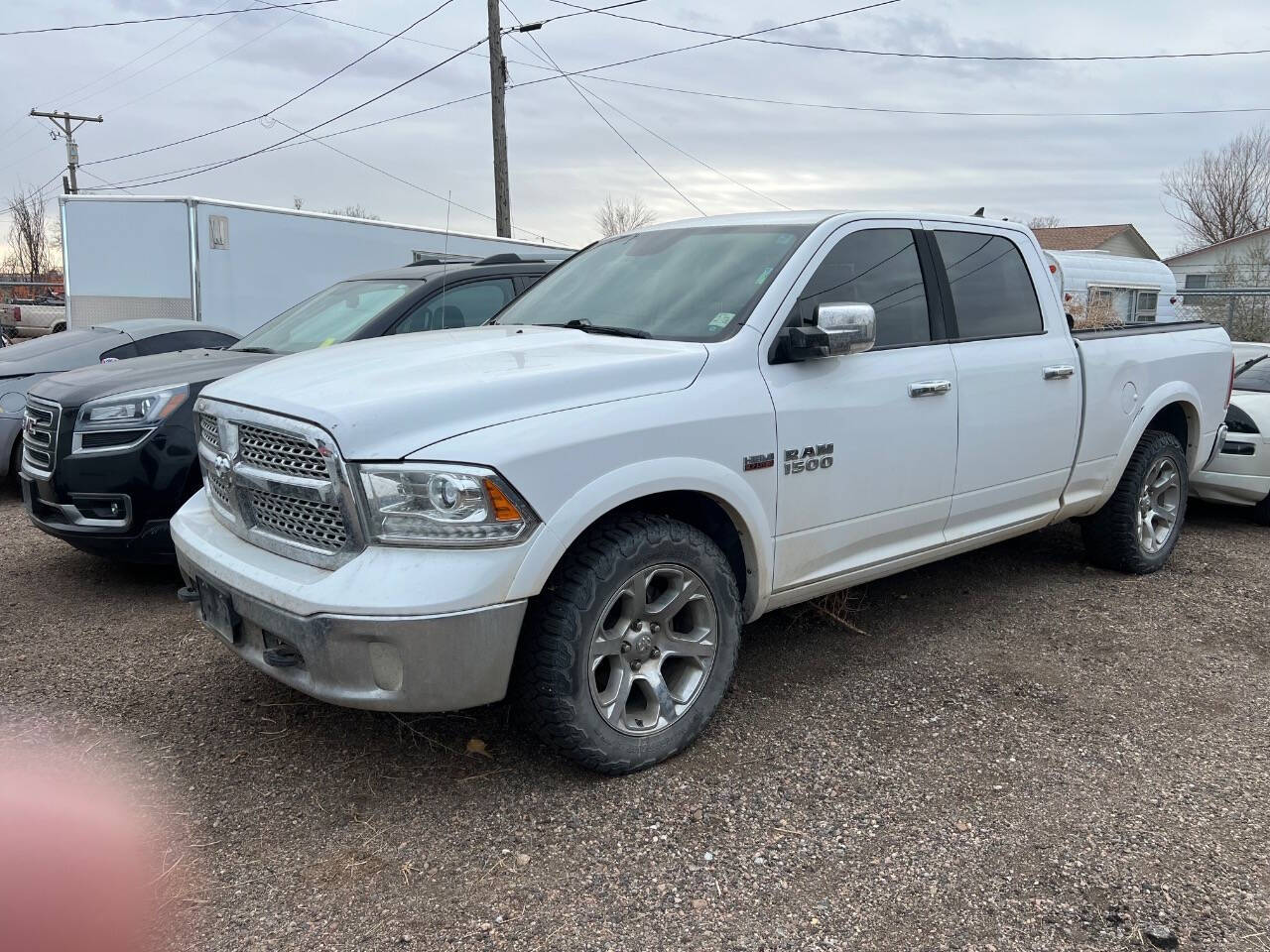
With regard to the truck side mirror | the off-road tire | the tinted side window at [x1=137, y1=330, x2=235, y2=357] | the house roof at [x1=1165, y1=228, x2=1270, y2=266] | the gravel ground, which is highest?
the house roof at [x1=1165, y1=228, x2=1270, y2=266]

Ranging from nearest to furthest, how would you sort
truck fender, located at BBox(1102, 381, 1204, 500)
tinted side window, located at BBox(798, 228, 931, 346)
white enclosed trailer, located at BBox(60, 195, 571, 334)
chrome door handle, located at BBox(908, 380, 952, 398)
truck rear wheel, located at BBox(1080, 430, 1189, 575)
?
tinted side window, located at BBox(798, 228, 931, 346), chrome door handle, located at BBox(908, 380, 952, 398), truck fender, located at BBox(1102, 381, 1204, 500), truck rear wheel, located at BBox(1080, 430, 1189, 575), white enclosed trailer, located at BBox(60, 195, 571, 334)

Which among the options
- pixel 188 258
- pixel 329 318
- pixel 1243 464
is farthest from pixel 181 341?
pixel 1243 464

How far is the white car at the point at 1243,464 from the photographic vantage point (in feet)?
22.9

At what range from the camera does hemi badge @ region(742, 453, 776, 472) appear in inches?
134

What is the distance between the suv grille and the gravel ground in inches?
41.3

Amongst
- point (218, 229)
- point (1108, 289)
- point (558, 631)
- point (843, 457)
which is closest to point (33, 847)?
point (558, 631)

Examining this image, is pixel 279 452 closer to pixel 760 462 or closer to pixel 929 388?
pixel 760 462

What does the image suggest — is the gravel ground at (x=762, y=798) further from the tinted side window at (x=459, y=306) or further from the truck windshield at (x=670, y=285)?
the tinted side window at (x=459, y=306)

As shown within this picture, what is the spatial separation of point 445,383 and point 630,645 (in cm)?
102

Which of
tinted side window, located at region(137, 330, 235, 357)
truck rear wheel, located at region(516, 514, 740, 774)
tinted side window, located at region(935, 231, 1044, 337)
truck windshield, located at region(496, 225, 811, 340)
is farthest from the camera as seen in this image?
tinted side window, located at region(137, 330, 235, 357)

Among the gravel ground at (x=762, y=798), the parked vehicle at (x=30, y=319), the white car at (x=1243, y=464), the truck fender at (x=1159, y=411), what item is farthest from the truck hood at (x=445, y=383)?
the parked vehicle at (x=30, y=319)

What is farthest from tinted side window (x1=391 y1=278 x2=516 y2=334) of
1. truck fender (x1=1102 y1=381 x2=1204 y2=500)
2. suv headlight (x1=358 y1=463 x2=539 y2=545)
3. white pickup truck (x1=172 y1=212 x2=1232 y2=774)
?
truck fender (x1=1102 y1=381 x2=1204 y2=500)

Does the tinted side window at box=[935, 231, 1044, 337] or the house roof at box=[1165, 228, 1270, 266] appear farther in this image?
the house roof at box=[1165, 228, 1270, 266]

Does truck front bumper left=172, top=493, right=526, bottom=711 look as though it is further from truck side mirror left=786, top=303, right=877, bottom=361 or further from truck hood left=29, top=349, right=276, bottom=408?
truck hood left=29, top=349, right=276, bottom=408
